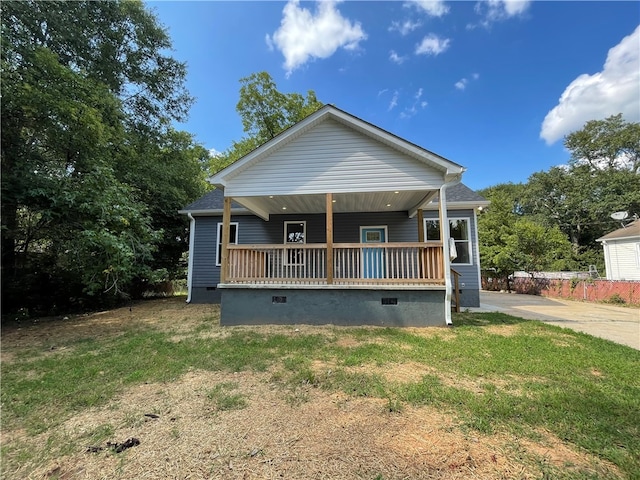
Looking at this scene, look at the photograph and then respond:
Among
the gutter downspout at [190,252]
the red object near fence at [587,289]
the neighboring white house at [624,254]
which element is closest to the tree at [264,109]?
the gutter downspout at [190,252]

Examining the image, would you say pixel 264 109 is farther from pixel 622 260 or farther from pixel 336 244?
pixel 622 260

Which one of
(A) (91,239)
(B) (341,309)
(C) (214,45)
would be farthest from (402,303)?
(C) (214,45)

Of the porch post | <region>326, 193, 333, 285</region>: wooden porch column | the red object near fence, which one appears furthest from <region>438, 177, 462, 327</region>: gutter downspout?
the red object near fence

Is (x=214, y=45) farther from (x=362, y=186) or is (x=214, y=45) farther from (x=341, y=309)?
(x=341, y=309)

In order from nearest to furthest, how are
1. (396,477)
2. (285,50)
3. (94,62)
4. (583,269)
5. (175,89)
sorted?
(396,477), (94,62), (175,89), (285,50), (583,269)

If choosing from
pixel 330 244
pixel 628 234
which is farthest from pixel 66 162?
pixel 628 234

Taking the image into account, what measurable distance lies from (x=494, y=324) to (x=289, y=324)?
4.94 meters

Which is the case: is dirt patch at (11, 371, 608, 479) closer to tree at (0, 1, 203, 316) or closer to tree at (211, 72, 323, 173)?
tree at (0, 1, 203, 316)

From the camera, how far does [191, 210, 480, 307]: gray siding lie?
31.9ft

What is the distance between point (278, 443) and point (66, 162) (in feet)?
31.0

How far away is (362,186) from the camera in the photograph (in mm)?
7098

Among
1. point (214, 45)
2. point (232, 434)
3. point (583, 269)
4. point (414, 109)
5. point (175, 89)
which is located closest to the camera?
point (232, 434)

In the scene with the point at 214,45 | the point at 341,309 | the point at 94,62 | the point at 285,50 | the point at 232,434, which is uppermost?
the point at 285,50

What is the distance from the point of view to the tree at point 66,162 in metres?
6.91
